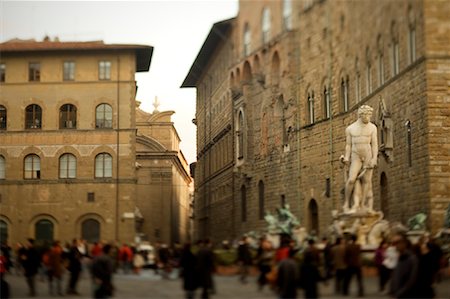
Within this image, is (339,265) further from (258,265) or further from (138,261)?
(138,261)

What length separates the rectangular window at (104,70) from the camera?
87.8 ft

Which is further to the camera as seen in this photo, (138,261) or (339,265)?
(138,261)

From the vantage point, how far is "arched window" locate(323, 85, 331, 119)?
31.8 meters

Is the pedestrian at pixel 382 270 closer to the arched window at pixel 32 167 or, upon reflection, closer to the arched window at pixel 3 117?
the arched window at pixel 32 167

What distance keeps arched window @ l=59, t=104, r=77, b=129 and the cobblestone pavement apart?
22.2ft

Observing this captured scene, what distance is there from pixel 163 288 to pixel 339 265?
3515 millimetres

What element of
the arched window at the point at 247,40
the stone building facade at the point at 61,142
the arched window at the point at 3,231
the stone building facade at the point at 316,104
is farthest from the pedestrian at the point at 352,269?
the arched window at the point at 3,231

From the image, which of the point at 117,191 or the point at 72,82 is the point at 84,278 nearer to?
the point at 117,191

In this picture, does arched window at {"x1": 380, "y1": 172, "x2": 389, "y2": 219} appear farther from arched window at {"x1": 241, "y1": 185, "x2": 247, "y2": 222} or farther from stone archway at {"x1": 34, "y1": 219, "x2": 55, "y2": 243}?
stone archway at {"x1": 34, "y1": 219, "x2": 55, "y2": 243}

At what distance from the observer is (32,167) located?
26.1 m

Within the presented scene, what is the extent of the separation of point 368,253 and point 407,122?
7.62m

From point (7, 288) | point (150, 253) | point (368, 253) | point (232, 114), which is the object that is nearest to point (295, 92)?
point (232, 114)

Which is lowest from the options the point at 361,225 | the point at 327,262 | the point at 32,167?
the point at 327,262

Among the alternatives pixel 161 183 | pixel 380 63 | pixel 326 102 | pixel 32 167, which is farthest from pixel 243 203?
pixel 326 102
